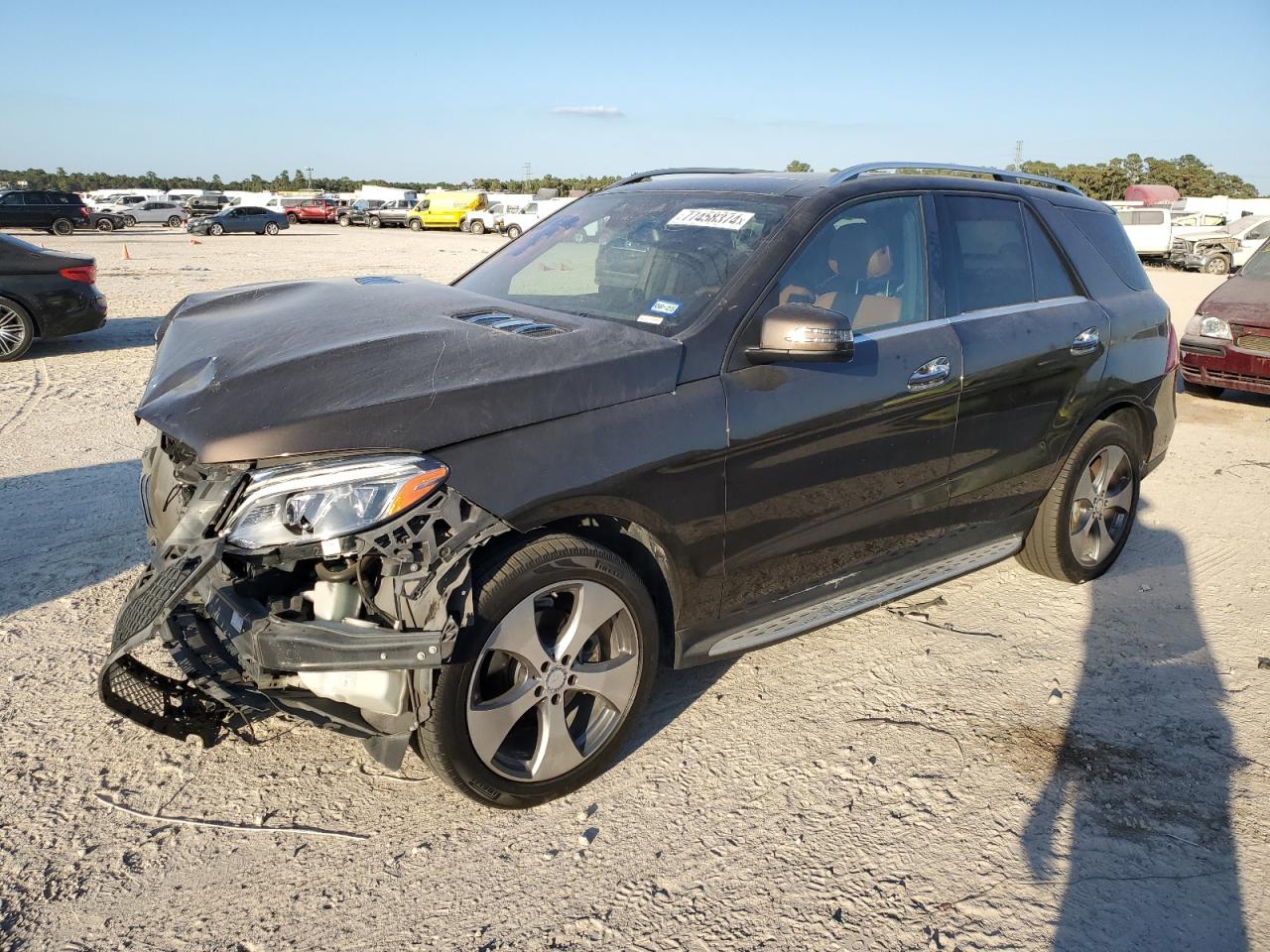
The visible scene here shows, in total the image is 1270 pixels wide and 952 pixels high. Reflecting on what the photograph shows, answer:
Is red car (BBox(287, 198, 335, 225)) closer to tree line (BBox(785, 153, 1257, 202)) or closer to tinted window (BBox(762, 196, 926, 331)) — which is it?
tree line (BBox(785, 153, 1257, 202))

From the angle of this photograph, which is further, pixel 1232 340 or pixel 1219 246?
pixel 1219 246

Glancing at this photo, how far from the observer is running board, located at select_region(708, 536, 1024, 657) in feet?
11.7

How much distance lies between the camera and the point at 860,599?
13.0 ft

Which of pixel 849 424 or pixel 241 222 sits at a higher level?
pixel 241 222

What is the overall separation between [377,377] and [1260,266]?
10.8 m

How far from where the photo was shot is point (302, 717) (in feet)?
9.19

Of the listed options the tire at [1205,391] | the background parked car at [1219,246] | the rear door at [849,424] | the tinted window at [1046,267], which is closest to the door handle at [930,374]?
the rear door at [849,424]

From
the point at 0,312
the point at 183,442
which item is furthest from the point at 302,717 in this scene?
the point at 0,312

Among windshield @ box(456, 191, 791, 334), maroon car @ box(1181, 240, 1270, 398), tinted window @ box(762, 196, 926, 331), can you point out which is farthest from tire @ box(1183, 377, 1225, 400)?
windshield @ box(456, 191, 791, 334)

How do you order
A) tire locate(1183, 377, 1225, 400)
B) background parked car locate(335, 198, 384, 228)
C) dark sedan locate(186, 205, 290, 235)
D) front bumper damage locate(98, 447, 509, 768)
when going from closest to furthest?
front bumper damage locate(98, 447, 509, 768), tire locate(1183, 377, 1225, 400), dark sedan locate(186, 205, 290, 235), background parked car locate(335, 198, 384, 228)

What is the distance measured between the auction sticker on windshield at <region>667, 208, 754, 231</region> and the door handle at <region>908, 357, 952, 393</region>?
896 millimetres

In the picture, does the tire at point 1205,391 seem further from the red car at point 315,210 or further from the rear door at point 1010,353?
the red car at point 315,210

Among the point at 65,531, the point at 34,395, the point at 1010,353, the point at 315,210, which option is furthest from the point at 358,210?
the point at 1010,353

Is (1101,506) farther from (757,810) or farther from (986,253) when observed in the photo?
(757,810)
